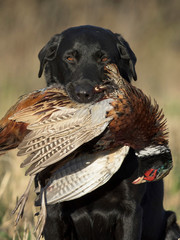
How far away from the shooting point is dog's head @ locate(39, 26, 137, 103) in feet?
13.5

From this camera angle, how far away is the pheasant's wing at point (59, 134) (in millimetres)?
3084

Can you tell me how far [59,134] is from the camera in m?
3.14

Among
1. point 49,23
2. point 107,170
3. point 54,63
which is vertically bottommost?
point 107,170

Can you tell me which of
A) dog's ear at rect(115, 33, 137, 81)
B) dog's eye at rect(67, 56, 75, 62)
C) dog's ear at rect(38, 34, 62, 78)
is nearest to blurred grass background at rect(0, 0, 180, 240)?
dog's ear at rect(38, 34, 62, 78)

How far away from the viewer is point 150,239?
14.8 feet

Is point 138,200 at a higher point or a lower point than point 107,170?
lower

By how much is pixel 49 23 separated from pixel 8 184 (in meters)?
5.83

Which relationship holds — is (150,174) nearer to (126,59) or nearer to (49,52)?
(126,59)

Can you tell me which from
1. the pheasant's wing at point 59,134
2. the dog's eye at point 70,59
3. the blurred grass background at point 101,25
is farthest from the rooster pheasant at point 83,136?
the blurred grass background at point 101,25

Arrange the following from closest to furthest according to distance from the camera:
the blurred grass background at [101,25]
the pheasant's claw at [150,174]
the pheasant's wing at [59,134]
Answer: the pheasant's wing at [59,134], the pheasant's claw at [150,174], the blurred grass background at [101,25]

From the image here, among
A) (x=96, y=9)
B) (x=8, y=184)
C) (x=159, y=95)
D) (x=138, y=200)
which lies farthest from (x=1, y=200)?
(x=96, y=9)

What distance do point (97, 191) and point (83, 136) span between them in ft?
2.71

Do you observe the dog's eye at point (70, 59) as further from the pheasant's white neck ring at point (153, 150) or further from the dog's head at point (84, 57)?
the pheasant's white neck ring at point (153, 150)

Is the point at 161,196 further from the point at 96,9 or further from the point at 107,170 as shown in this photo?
the point at 96,9
